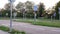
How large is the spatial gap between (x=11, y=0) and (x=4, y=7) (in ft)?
322

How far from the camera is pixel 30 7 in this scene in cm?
11025

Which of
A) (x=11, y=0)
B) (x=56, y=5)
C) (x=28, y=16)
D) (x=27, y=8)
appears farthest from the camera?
(x=27, y=8)

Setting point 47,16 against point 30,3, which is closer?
point 47,16

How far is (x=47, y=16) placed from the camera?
90250mm

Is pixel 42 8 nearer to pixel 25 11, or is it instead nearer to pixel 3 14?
pixel 25 11

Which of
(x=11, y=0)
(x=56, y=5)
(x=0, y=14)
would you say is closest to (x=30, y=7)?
(x=0, y=14)

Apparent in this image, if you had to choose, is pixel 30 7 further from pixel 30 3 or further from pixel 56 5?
pixel 56 5

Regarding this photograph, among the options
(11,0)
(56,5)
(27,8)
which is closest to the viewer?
(11,0)

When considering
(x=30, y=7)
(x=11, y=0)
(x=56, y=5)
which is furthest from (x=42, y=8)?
(x=11, y=0)

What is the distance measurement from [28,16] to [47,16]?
44.5ft

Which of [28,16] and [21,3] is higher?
[21,3]

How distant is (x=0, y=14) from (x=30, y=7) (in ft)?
55.1

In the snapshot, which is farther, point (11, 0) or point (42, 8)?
point (42, 8)

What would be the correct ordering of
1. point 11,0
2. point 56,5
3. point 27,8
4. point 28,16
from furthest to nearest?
point 27,8 < point 28,16 < point 56,5 < point 11,0
